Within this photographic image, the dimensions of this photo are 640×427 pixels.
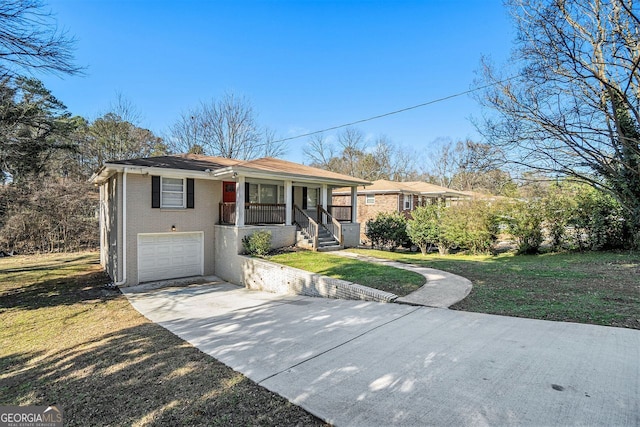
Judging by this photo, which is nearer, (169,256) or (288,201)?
(169,256)

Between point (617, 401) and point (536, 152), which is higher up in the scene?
point (536, 152)

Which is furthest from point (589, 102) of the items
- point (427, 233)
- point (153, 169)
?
point (153, 169)

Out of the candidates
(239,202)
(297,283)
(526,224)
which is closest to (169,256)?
(239,202)

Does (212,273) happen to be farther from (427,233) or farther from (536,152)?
(536,152)

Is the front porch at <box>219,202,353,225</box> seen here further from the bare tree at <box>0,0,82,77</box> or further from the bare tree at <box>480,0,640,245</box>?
the bare tree at <box>480,0,640,245</box>

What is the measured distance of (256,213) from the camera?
512 inches

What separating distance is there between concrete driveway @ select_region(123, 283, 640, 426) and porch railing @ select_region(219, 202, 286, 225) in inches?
259

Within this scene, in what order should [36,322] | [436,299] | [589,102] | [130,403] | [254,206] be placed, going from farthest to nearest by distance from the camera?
[254,206] → [589,102] → [36,322] → [436,299] → [130,403]

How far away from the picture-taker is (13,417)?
327cm

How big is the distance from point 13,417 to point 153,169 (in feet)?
28.9

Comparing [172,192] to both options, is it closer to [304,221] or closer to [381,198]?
[304,221]

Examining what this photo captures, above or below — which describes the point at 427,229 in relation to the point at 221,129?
below

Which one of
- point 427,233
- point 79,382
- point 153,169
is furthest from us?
point 427,233

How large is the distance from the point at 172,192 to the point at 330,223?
7.24 meters
